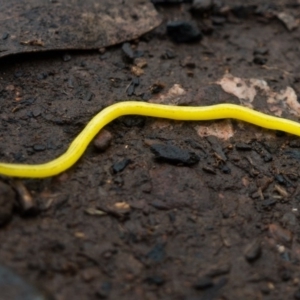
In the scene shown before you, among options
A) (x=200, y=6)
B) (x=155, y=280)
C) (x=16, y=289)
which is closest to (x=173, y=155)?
(x=155, y=280)

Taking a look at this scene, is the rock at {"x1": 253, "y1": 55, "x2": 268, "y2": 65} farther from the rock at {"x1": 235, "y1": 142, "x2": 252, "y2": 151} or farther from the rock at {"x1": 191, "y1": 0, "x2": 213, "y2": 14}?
the rock at {"x1": 235, "y1": 142, "x2": 252, "y2": 151}

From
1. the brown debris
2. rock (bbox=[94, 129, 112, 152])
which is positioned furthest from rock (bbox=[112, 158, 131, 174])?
the brown debris

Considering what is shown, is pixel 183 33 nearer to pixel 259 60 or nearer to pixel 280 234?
pixel 259 60

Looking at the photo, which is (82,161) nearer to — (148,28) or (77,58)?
(77,58)

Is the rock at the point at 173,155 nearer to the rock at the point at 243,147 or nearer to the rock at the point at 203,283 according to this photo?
the rock at the point at 243,147

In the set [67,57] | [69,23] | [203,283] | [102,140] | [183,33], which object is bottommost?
[203,283]

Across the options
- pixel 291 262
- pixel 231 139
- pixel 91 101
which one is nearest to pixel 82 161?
pixel 91 101
